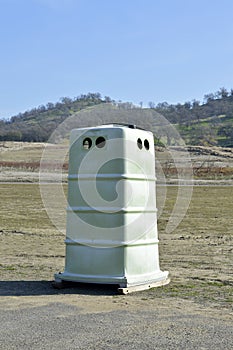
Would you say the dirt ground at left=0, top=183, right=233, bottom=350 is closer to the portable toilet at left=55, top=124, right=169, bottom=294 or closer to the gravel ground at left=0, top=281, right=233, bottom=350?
the gravel ground at left=0, top=281, right=233, bottom=350

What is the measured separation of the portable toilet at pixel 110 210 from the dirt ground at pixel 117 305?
0.30m

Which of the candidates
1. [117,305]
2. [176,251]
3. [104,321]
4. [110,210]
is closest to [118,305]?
[117,305]

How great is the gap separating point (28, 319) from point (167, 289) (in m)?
2.79

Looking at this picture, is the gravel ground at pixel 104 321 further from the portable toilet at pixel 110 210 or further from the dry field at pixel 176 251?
the dry field at pixel 176 251

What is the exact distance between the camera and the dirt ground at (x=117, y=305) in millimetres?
6715

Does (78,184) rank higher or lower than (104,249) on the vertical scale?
higher

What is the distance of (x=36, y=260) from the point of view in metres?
13.1

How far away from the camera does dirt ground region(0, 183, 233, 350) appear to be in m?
6.71

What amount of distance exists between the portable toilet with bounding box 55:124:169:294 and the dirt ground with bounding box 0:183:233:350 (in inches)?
11.7

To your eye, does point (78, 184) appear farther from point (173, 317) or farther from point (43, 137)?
point (43, 137)

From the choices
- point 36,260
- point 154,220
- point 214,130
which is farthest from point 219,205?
point 214,130

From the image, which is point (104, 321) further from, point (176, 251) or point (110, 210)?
point (176, 251)

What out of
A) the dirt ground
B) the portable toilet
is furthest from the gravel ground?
the portable toilet

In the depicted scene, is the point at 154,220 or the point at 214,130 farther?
the point at 214,130
